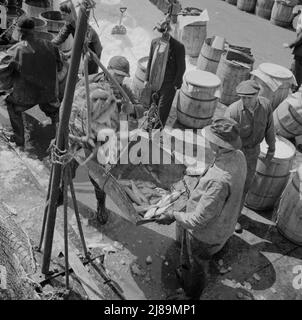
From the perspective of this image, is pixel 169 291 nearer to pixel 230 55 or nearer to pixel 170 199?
pixel 170 199

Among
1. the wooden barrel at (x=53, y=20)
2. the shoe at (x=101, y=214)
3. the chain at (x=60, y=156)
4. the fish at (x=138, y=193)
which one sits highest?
the chain at (x=60, y=156)

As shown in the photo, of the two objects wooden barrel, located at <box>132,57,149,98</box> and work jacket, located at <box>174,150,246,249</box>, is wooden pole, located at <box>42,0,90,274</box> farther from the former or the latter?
wooden barrel, located at <box>132,57,149,98</box>

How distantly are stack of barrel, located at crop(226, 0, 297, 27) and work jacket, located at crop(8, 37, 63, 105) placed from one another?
8.67 meters

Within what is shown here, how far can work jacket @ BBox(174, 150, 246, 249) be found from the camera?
12.0 feet

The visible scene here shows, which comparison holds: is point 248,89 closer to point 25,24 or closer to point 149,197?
point 149,197

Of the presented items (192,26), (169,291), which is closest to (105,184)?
(169,291)

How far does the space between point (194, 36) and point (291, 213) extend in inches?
216

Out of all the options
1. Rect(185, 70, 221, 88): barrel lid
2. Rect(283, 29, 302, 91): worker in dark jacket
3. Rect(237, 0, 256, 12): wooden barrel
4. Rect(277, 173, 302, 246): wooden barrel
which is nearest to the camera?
Rect(277, 173, 302, 246): wooden barrel

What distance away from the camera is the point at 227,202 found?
3.81 m

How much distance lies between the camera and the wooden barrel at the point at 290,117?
6887 mm

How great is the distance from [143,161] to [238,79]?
3390mm

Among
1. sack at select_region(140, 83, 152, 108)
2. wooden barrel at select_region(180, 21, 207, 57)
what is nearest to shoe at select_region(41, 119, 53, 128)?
sack at select_region(140, 83, 152, 108)

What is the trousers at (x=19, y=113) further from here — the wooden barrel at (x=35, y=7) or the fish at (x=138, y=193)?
the wooden barrel at (x=35, y=7)

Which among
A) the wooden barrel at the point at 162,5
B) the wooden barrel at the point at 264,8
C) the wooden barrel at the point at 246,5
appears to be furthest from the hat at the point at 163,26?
the wooden barrel at the point at 246,5
